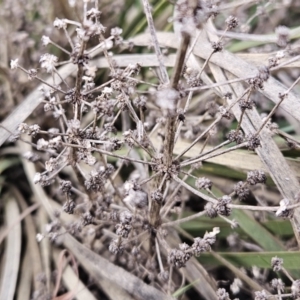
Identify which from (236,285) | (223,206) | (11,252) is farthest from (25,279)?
(223,206)

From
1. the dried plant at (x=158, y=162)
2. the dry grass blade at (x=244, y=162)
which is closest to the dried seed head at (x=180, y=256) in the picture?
the dried plant at (x=158, y=162)

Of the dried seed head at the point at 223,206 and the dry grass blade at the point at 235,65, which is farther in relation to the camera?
the dry grass blade at the point at 235,65

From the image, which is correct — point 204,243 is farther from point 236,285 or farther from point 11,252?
point 11,252

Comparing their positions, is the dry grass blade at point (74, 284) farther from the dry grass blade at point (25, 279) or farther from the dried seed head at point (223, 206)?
the dried seed head at point (223, 206)

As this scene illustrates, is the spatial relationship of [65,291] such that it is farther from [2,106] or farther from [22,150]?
[2,106]

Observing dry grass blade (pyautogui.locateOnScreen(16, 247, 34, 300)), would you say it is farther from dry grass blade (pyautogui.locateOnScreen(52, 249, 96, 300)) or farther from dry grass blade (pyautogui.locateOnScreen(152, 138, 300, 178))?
dry grass blade (pyautogui.locateOnScreen(152, 138, 300, 178))

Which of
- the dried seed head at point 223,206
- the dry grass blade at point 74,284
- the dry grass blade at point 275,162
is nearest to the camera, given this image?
the dried seed head at point 223,206
